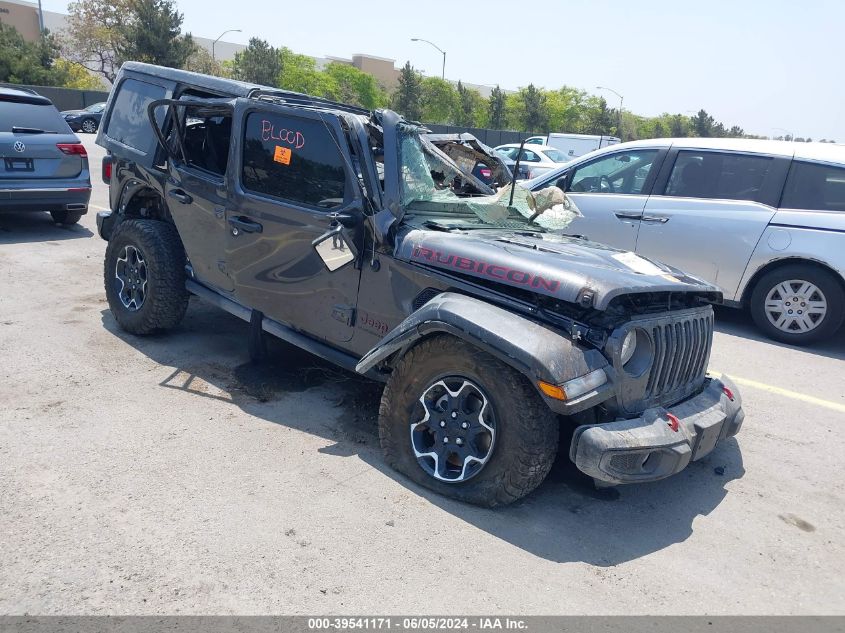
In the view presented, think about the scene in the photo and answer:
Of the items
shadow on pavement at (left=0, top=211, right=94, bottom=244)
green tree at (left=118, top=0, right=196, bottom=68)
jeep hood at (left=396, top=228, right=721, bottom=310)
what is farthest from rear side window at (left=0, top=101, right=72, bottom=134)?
green tree at (left=118, top=0, right=196, bottom=68)

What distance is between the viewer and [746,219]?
6875 mm

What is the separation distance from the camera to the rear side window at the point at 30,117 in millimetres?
8562

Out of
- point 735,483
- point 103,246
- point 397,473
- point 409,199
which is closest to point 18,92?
point 103,246

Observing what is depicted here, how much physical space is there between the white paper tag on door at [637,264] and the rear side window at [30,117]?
7936mm

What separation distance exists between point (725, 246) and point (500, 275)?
438 centimetres

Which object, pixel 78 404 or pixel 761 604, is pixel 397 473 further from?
pixel 78 404

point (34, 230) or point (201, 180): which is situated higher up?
point (201, 180)

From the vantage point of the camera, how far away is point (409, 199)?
13.7 ft

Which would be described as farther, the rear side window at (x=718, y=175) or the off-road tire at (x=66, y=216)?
the off-road tire at (x=66, y=216)

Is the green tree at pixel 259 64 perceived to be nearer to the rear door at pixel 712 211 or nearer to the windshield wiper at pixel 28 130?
the windshield wiper at pixel 28 130

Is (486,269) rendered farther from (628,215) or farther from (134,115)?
(628,215)

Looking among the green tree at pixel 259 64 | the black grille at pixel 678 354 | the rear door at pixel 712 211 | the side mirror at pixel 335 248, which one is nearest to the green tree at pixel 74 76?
the green tree at pixel 259 64

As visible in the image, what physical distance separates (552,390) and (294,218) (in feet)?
7.05

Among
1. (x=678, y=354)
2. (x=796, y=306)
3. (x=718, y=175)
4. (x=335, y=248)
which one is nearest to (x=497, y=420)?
(x=678, y=354)
